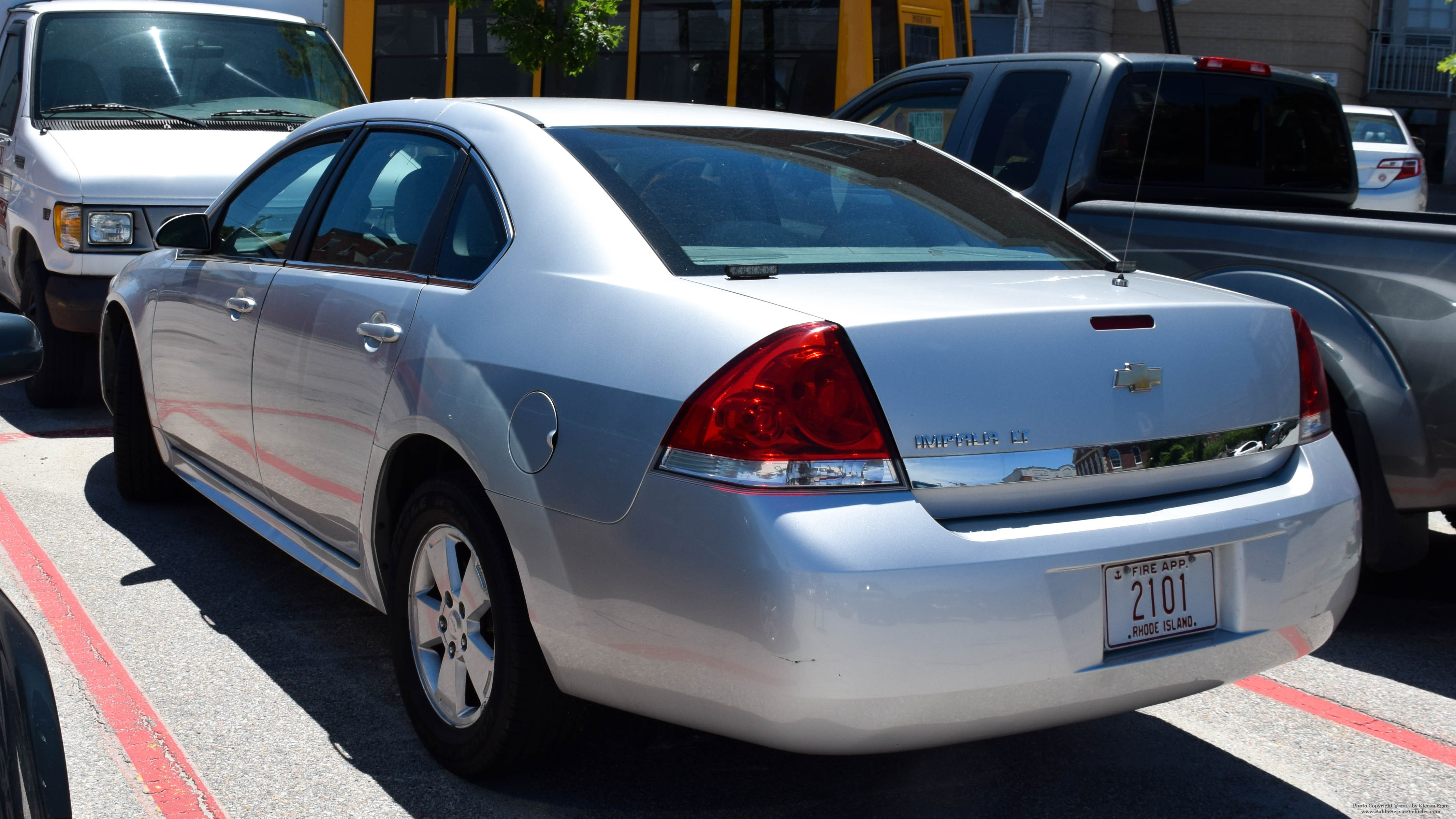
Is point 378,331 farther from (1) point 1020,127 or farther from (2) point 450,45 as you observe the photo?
(2) point 450,45

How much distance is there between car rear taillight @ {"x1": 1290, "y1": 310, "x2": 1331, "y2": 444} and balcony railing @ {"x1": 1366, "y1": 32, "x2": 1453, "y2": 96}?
3249 cm

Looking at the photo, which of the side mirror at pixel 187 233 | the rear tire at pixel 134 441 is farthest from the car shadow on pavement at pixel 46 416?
the side mirror at pixel 187 233

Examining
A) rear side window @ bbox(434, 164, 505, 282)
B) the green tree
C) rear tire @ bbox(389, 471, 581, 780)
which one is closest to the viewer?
rear tire @ bbox(389, 471, 581, 780)

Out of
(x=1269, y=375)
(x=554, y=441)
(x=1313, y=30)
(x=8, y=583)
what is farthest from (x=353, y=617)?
(x=1313, y=30)

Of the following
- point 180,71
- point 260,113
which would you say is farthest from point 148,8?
point 260,113

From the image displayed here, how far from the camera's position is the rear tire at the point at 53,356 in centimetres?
723

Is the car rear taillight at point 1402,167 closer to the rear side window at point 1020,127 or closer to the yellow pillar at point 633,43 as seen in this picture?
the yellow pillar at point 633,43

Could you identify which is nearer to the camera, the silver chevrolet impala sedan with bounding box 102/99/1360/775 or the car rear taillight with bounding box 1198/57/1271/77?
the silver chevrolet impala sedan with bounding box 102/99/1360/775

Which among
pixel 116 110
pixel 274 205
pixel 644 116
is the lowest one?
pixel 274 205

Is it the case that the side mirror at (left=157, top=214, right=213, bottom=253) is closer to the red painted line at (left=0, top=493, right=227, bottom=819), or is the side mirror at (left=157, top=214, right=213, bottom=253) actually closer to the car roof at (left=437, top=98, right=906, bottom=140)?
the car roof at (left=437, top=98, right=906, bottom=140)

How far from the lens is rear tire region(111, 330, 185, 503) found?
5277 millimetres

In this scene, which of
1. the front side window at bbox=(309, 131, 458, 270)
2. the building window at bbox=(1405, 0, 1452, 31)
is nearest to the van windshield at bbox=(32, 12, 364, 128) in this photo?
the front side window at bbox=(309, 131, 458, 270)

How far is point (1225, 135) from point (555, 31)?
321 inches

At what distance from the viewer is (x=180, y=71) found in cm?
791
